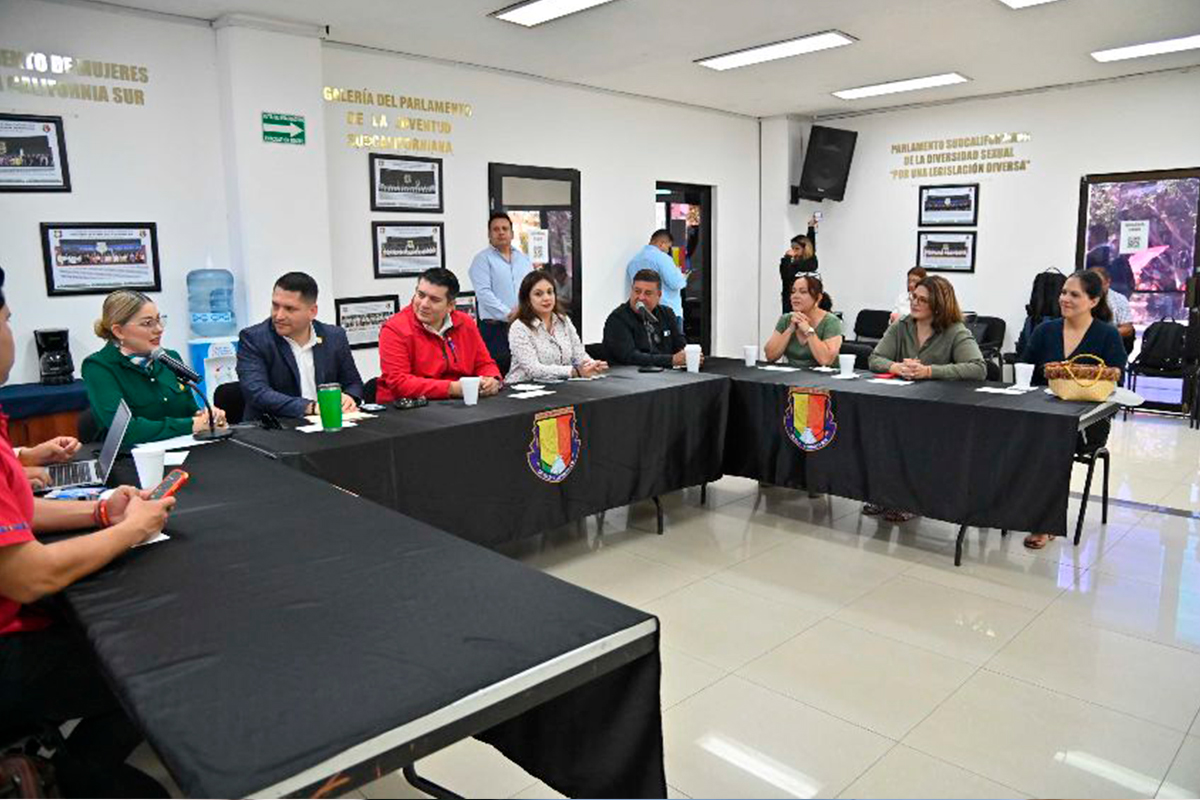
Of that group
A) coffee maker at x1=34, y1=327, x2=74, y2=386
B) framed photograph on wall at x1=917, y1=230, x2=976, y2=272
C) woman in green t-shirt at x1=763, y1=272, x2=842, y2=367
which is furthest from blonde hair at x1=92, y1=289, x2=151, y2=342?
framed photograph on wall at x1=917, y1=230, x2=976, y2=272

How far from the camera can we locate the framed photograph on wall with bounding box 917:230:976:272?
26.5 ft

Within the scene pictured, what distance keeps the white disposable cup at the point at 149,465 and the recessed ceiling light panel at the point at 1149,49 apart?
22.0 ft

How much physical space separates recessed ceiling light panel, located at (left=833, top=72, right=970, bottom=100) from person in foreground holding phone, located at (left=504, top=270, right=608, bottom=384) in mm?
4487

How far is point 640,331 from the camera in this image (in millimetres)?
4891

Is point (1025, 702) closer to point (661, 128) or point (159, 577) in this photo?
point (159, 577)

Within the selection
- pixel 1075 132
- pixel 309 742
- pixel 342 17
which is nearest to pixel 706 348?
pixel 1075 132

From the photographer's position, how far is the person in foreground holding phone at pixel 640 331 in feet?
15.7

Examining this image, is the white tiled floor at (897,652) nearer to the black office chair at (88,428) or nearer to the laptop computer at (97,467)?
the laptop computer at (97,467)

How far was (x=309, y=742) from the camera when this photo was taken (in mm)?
1018

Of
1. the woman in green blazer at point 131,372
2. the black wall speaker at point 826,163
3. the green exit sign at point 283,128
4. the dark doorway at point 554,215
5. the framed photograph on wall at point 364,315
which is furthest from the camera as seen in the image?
the black wall speaker at point 826,163

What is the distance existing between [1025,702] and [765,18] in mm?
4066

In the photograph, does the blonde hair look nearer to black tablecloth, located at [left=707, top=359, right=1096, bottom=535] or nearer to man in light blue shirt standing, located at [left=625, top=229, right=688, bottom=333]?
black tablecloth, located at [left=707, top=359, right=1096, bottom=535]

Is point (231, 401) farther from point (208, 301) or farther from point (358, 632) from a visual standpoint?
point (358, 632)

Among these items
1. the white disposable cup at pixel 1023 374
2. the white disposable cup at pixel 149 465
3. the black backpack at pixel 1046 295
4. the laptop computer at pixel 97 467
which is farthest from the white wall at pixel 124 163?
the black backpack at pixel 1046 295
